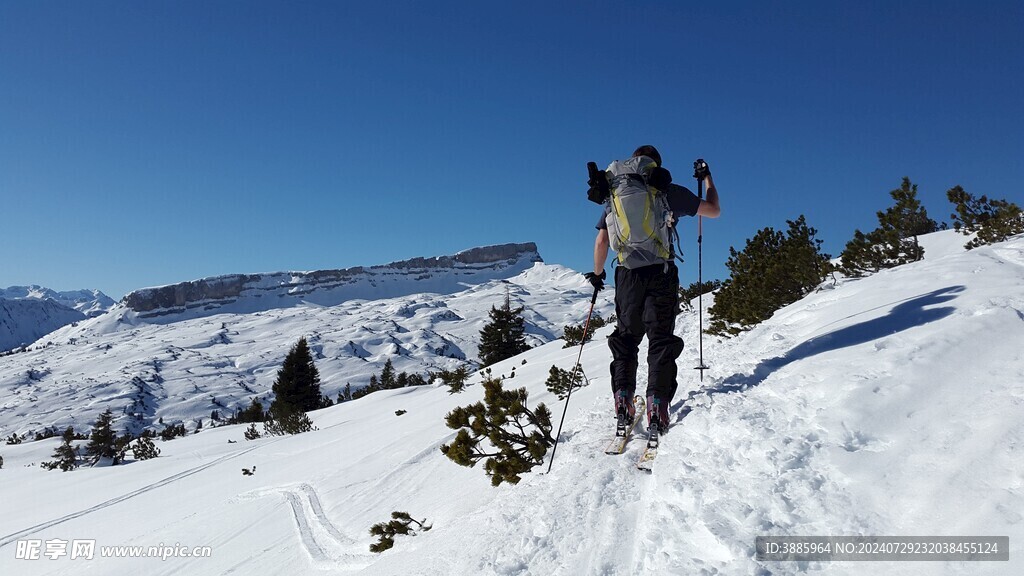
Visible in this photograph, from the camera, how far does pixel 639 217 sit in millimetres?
3652

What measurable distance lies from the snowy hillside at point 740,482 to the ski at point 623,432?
8 cm

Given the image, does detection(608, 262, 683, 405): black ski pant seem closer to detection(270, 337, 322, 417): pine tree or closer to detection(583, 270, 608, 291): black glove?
detection(583, 270, 608, 291): black glove

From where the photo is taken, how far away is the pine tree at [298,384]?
29.3 m

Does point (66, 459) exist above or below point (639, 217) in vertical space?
below

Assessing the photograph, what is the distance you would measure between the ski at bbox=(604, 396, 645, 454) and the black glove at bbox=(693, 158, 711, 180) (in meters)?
2.04

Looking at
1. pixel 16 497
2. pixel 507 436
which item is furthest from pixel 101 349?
pixel 507 436

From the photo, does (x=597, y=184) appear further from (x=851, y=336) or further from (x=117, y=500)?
(x=117, y=500)

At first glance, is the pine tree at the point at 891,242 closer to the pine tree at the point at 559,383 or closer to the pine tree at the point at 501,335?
the pine tree at the point at 559,383

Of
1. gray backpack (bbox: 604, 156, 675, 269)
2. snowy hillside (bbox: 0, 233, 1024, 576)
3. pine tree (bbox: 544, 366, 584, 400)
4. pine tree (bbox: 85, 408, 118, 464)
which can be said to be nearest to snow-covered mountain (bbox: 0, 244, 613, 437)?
pine tree (bbox: 85, 408, 118, 464)

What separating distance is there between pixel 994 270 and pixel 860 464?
15.0ft

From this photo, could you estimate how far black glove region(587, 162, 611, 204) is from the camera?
384 cm

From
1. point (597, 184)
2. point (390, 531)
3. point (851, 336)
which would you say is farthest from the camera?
point (851, 336)

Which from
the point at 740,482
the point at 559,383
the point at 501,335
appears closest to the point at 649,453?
the point at 740,482

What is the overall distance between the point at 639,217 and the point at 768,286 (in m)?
6.64
